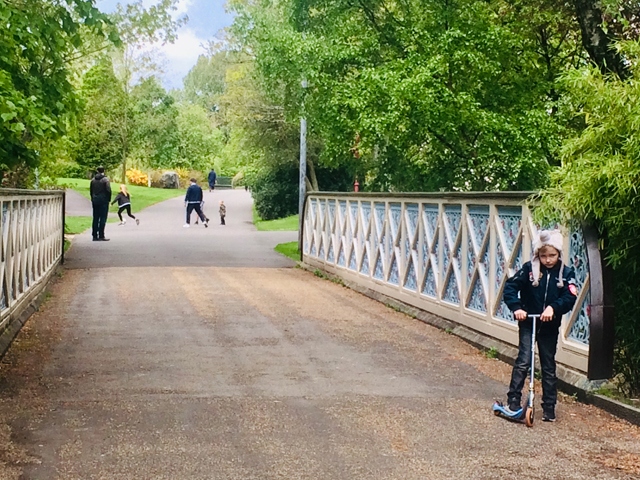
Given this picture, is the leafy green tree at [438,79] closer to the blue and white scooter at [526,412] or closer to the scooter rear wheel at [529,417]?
the blue and white scooter at [526,412]

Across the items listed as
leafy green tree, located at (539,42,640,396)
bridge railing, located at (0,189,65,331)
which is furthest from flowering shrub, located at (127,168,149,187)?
leafy green tree, located at (539,42,640,396)

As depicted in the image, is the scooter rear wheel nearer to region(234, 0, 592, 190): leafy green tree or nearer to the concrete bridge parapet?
the concrete bridge parapet

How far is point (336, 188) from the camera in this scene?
128 ft

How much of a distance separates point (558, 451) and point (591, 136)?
97.0 inches

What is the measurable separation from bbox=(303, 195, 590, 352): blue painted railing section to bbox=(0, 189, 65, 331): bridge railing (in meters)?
5.12

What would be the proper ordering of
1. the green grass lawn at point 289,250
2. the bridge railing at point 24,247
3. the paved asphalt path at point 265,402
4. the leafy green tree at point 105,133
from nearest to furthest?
the paved asphalt path at point 265,402
the bridge railing at point 24,247
the green grass lawn at point 289,250
the leafy green tree at point 105,133

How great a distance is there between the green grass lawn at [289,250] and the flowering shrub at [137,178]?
4316 centimetres

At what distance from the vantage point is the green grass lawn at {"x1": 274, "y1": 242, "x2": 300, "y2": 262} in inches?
847

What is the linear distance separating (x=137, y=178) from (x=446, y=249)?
187ft

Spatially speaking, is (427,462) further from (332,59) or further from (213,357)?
(332,59)

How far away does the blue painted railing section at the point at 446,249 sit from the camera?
343 inches

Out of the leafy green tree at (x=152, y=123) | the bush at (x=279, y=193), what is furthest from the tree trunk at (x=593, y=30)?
the leafy green tree at (x=152, y=123)

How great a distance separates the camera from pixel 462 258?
10594 millimetres

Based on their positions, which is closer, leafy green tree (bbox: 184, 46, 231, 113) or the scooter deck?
the scooter deck
